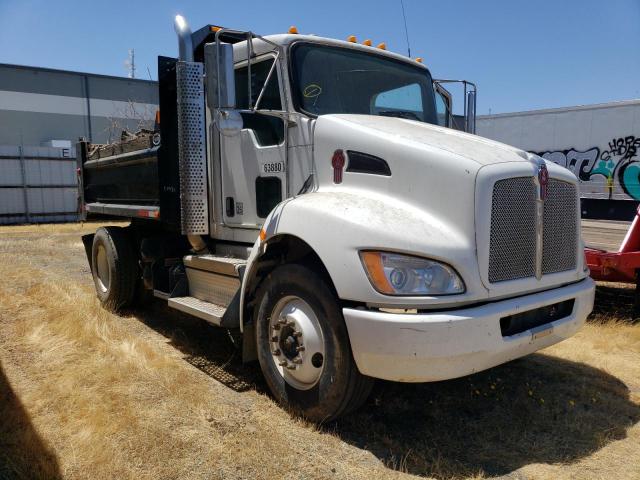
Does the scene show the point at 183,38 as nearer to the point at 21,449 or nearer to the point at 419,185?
the point at 419,185

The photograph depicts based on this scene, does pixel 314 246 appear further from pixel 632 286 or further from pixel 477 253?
pixel 632 286

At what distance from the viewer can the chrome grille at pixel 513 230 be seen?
9.86ft

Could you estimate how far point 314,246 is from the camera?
317cm

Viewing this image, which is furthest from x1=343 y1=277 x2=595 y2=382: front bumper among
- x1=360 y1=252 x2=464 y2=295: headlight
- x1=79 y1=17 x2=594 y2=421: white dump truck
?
x1=360 y1=252 x2=464 y2=295: headlight

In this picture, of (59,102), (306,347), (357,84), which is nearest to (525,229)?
(306,347)

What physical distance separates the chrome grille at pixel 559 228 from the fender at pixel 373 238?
0.73m

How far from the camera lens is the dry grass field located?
292cm

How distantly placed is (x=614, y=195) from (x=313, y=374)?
29.7ft

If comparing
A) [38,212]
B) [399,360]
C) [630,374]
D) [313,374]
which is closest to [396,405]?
[313,374]

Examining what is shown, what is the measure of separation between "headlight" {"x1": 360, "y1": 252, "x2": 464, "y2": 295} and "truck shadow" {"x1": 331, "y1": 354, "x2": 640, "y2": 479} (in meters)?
1.00

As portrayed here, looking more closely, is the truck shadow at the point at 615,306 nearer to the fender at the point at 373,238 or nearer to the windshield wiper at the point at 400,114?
the windshield wiper at the point at 400,114

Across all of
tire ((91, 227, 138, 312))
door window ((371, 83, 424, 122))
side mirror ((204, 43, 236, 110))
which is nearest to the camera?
side mirror ((204, 43, 236, 110))

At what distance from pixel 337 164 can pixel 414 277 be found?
1.12m

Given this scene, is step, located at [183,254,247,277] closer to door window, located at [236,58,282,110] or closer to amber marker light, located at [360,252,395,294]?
door window, located at [236,58,282,110]
